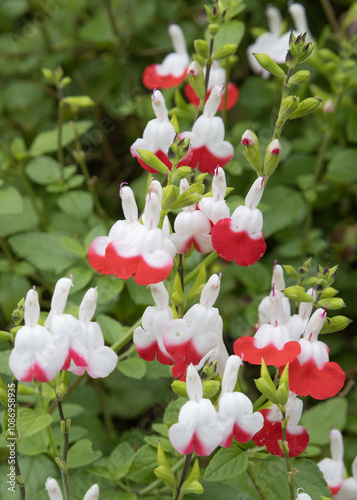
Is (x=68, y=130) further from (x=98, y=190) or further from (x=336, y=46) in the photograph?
(x=336, y=46)

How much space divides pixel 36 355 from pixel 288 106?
0.51 metres

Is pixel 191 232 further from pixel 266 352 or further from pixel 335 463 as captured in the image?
pixel 335 463

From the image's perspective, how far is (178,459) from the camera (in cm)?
118

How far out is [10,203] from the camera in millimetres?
1534

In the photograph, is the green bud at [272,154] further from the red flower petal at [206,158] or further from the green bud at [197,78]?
the green bud at [197,78]

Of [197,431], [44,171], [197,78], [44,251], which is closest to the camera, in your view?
[197,431]

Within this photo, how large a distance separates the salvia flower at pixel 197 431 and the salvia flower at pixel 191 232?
24 centimetres

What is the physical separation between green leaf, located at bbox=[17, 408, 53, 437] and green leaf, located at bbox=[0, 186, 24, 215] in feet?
1.83

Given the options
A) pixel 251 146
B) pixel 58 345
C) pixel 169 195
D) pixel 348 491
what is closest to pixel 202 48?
pixel 251 146

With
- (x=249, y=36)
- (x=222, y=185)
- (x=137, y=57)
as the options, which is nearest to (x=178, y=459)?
(x=222, y=185)

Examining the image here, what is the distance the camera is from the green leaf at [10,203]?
59.6 inches

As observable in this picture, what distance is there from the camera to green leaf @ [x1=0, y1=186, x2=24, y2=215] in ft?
4.97

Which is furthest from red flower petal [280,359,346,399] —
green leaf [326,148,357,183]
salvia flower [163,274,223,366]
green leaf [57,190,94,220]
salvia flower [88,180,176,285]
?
green leaf [326,148,357,183]

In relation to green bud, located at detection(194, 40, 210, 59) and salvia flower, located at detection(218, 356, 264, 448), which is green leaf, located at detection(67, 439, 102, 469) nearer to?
salvia flower, located at detection(218, 356, 264, 448)
